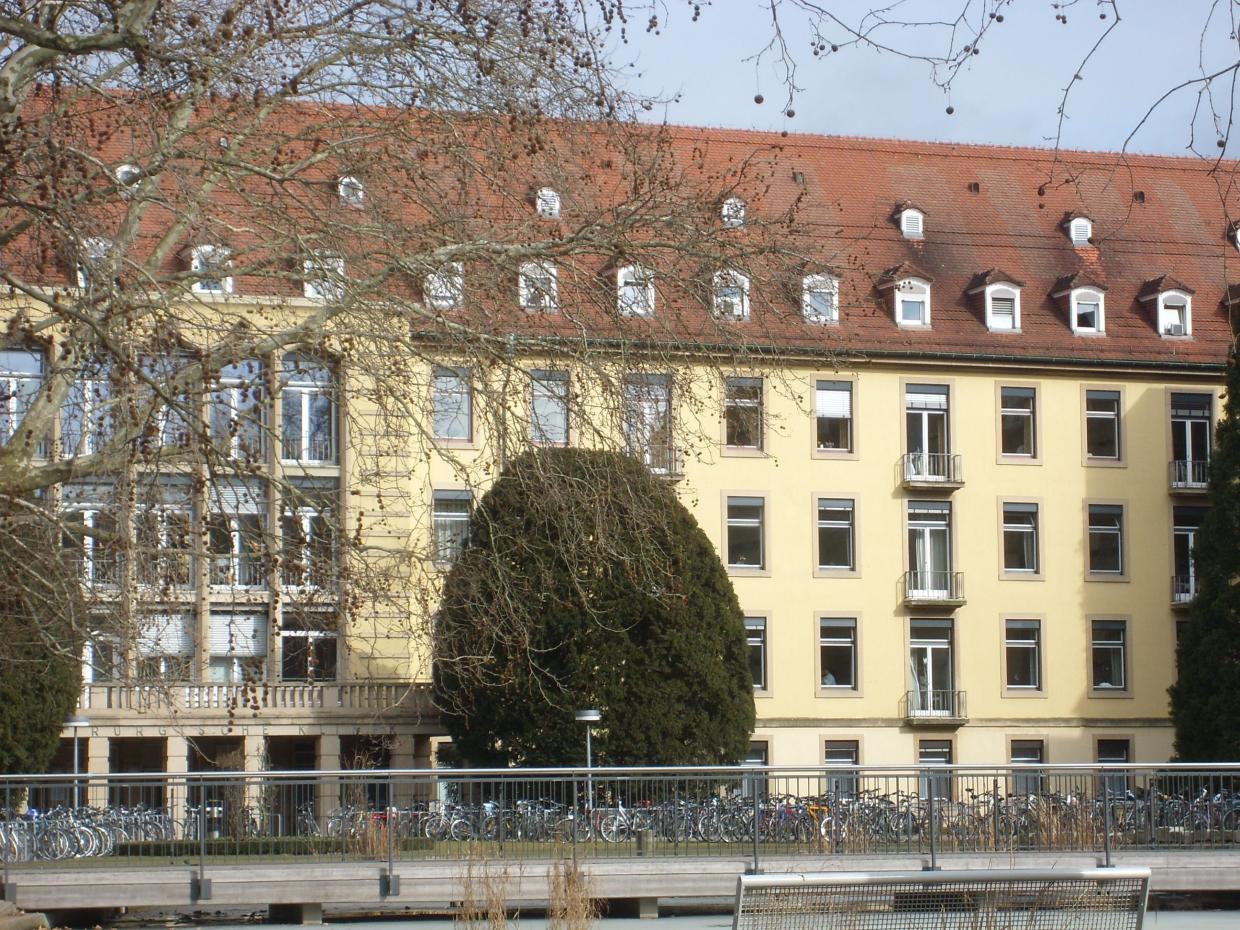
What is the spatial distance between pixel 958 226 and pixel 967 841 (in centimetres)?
2813

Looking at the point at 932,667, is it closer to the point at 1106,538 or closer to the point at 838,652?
the point at 838,652

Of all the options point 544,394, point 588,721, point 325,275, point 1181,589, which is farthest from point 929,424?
point 325,275

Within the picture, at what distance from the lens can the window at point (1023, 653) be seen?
4353 cm

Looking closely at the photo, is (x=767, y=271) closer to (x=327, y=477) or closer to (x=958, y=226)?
(x=327, y=477)

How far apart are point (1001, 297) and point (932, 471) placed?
16.0 feet

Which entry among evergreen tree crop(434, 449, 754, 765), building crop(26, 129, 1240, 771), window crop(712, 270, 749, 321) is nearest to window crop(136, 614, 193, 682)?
window crop(712, 270, 749, 321)

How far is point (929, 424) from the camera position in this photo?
4431cm

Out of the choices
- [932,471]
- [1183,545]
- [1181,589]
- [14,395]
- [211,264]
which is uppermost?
[932,471]

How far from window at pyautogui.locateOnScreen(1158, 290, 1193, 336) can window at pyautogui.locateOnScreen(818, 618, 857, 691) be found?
1068 centimetres

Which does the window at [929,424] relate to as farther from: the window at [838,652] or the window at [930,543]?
the window at [838,652]

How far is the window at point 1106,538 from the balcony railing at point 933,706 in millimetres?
4518

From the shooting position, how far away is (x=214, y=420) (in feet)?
53.8

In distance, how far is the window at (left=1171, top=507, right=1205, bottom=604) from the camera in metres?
44.4

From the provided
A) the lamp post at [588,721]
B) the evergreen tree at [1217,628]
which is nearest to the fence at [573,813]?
the lamp post at [588,721]
